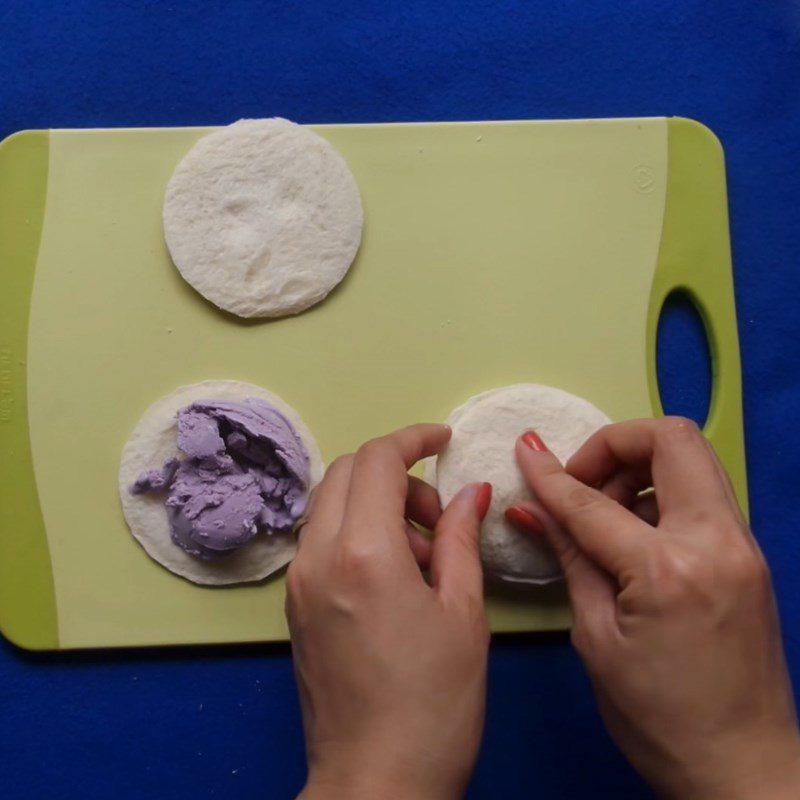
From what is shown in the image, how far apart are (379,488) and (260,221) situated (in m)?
0.54

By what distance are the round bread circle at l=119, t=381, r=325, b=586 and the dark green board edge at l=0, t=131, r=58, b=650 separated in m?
0.17

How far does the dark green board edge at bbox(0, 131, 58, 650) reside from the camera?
1.32m

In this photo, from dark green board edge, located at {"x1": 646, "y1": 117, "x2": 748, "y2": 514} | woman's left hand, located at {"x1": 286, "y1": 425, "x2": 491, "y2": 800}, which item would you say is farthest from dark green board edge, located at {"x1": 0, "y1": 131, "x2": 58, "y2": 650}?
dark green board edge, located at {"x1": 646, "y1": 117, "x2": 748, "y2": 514}

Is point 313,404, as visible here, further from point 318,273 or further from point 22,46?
point 22,46

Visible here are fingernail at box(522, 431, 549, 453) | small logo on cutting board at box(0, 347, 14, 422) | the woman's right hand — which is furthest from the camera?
small logo on cutting board at box(0, 347, 14, 422)

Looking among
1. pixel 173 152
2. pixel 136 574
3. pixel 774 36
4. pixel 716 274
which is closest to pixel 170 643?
pixel 136 574

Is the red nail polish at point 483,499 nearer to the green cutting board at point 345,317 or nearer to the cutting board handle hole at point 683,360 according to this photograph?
the green cutting board at point 345,317

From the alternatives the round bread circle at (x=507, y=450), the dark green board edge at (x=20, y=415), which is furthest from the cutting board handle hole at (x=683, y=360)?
the dark green board edge at (x=20, y=415)

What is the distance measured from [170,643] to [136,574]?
0.12m

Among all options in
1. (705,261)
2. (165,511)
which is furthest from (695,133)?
(165,511)

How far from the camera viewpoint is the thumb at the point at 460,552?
0.99m

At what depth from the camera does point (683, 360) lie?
141cm

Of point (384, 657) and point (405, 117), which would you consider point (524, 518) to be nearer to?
point (384, 657)

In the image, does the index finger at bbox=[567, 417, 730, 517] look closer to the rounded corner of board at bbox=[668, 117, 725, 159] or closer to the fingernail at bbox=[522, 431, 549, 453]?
the fingernail at bbox=[522, 431, 549, 453]
